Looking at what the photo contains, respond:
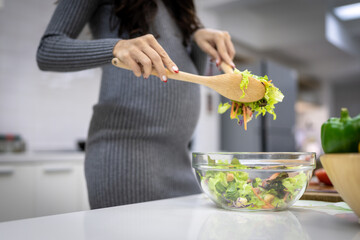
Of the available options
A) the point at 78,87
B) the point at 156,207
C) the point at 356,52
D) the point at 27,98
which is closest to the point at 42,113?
the point at 27,98

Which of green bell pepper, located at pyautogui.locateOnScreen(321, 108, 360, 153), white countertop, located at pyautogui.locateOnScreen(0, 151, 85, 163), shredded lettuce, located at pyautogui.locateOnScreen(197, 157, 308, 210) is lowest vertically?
white countertop, located at pyautogui.locateOnScreen(0, 151, 85, 163)

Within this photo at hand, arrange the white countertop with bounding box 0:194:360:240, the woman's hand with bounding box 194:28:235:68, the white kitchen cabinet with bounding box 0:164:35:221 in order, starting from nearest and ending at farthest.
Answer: the white countertop with bounding box 0:194:360:240
the woman's hand with bounding box 194:28:235:68
the white kitchen cabinet with bounding box 0:164:35:221

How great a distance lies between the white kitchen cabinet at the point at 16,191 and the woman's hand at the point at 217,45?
4.76 feet

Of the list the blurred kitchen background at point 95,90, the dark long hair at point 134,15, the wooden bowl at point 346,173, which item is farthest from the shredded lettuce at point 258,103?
the blurred kitchen background at point 95,90

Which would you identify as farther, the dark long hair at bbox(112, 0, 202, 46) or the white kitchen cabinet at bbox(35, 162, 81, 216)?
the white kitchen cabinet at bbox(35, 162, 81, 216)

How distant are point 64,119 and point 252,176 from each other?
8.18ft

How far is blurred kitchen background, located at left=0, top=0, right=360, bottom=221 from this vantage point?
7.09 feet

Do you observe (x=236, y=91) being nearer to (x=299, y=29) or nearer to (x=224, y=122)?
(x=224, y=122)

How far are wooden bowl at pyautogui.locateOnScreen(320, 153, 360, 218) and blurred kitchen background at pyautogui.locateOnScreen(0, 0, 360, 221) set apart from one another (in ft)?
2.52

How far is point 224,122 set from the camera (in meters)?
4.18

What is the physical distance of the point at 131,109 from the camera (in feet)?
3.10

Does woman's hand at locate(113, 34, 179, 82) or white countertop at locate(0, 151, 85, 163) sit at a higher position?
woman's hand at locate(113, 34, 179, 82)

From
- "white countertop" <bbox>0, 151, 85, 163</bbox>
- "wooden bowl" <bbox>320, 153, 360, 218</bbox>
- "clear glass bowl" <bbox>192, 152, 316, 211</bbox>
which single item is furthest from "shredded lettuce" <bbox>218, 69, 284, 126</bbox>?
"white countertop" <bbox>0, 151, 85, 163</bbox>

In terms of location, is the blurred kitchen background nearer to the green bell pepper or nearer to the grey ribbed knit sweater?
the grey ribbed knit sweater
